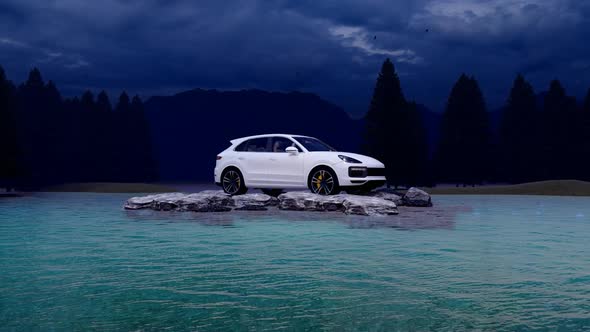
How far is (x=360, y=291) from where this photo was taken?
600 cm

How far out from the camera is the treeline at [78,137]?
60.7 meters

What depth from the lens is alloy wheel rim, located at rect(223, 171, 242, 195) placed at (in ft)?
62.1

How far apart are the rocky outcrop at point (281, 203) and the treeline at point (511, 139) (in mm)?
40312

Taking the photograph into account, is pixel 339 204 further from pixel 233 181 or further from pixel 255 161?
pixel 233 181

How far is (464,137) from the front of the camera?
59625mm

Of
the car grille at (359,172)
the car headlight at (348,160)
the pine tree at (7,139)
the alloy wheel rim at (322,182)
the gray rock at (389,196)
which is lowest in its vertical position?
the gray rock at (389,196)

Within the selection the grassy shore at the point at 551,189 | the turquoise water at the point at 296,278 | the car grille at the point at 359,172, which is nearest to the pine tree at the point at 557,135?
the grassy shore at the point at 551,189

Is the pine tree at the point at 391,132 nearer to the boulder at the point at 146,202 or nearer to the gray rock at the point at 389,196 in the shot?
the gray rock at the point at 389,196

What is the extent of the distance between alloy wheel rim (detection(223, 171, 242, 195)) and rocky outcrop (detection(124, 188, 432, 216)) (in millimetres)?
594

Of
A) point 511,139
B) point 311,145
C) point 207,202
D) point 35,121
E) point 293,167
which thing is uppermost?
point 35,121

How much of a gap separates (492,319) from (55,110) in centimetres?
6320

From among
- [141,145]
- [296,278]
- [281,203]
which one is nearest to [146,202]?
[281,203]

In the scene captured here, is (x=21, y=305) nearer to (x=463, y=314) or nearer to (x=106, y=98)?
(x=463, y=314)

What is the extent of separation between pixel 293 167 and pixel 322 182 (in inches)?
38.3
